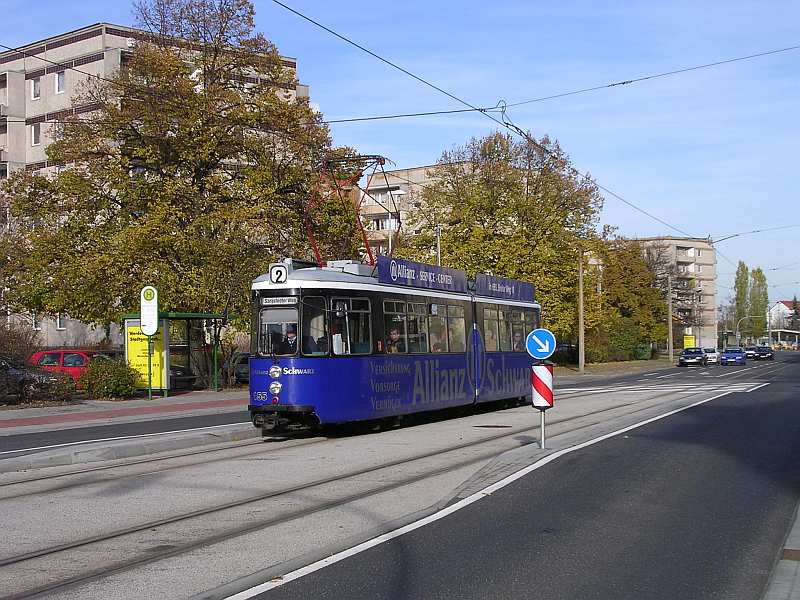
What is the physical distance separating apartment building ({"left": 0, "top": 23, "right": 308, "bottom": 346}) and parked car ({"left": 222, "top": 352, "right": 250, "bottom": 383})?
2117 cm

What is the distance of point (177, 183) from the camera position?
3250 cm

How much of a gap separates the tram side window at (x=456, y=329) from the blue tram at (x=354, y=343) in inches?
0.9

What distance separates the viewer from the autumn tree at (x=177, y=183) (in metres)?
32.0

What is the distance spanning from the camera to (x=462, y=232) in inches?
2106

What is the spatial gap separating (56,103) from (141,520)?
54.4 metres

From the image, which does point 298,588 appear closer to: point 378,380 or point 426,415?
point 378,380

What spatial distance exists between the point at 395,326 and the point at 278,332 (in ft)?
9.18

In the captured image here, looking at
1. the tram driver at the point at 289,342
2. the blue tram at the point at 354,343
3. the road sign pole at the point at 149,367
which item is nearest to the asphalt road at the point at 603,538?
the blue tram at the point at 354,343

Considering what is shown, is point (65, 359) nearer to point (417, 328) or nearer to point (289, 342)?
point (417, 328)

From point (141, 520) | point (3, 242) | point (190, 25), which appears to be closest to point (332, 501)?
point (141, 520)

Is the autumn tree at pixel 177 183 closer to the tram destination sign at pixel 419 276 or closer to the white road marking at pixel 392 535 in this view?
the tram destination sign at pixel 419 276

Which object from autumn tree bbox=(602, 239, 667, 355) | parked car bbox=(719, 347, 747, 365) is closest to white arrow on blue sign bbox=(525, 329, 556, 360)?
parked car bbox=(719, 347, 747, 365)

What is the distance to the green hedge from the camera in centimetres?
2845

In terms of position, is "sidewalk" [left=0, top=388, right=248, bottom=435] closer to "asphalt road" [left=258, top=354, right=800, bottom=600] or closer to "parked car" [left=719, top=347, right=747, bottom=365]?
"asphalt road" [left=258, top=354, right=800, bottom=600]
